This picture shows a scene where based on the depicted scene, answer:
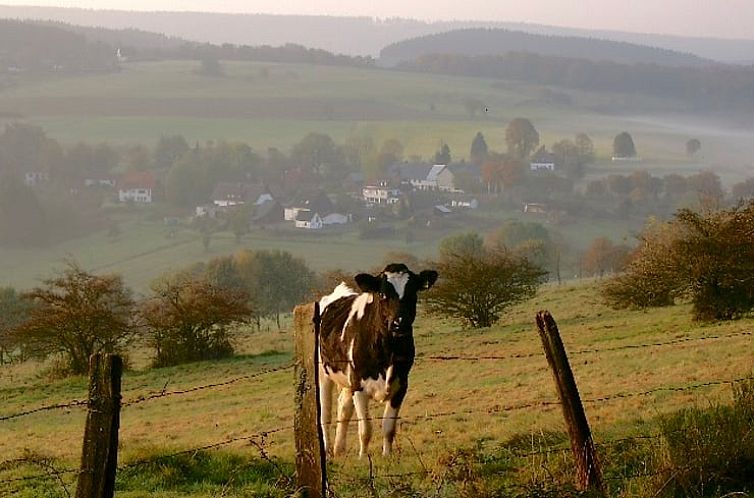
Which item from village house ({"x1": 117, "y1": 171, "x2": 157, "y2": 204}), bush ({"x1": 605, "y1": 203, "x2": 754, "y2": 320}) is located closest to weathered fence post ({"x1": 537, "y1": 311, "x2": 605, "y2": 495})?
bush ({"x1": 605, "y1": 203, "x2": 754, "y2": 320})

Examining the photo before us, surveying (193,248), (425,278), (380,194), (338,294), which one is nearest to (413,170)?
(380,194)

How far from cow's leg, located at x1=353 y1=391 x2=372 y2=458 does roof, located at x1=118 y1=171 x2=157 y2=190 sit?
163227 millimetres

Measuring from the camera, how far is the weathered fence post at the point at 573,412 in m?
7.15

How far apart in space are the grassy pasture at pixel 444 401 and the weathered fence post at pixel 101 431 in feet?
8.32

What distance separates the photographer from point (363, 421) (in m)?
11.0

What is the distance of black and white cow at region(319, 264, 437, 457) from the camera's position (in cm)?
1096

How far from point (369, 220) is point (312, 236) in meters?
14.6

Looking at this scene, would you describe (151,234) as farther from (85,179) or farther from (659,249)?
(659,249)

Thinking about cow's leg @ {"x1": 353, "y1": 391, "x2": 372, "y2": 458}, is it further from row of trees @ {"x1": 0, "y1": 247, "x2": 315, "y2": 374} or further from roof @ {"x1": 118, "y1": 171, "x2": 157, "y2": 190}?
roof @ {"x1": 118, "y1": 171, "x2": 157, "y2": 190}

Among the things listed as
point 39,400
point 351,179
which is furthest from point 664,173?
point 39,400

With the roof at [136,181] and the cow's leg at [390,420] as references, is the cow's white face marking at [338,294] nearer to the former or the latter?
the cow's leg at [390,420]

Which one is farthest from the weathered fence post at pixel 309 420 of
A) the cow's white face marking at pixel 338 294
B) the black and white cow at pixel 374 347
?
the cow's white face marking at pixel 338 294

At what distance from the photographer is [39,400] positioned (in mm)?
30656

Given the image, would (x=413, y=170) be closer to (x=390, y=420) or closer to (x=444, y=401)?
(x=444, y=401)
